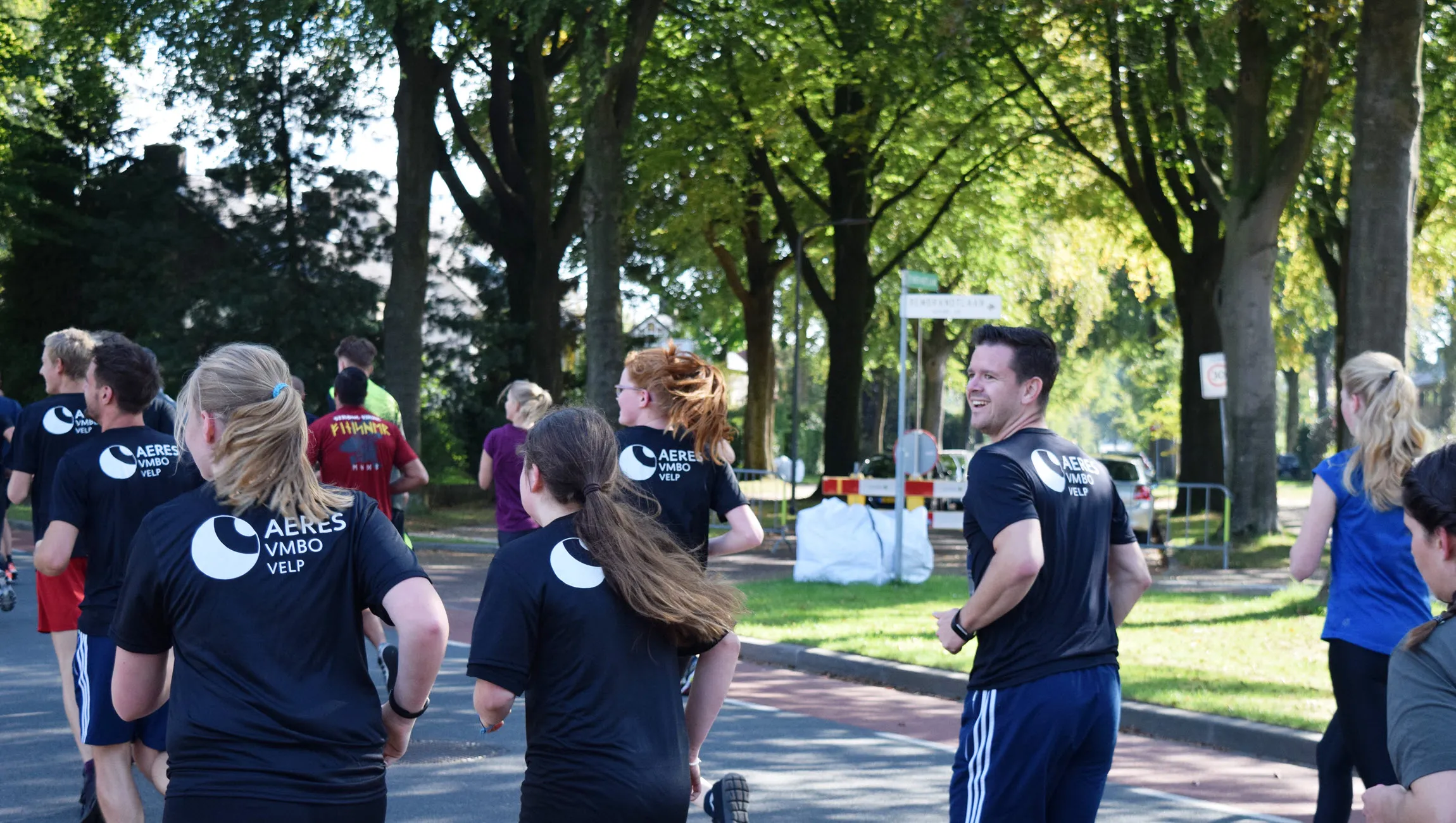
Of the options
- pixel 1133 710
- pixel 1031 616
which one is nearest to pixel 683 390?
pixel 1031 616

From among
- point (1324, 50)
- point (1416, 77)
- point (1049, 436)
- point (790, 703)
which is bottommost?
point (790, 703)

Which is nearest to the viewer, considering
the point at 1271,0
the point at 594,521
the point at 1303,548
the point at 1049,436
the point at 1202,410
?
the point at 594,521

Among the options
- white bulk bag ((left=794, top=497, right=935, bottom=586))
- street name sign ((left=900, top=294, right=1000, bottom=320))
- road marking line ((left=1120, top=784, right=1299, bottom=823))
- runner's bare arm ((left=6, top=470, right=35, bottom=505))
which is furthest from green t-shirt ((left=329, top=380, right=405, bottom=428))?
white bulk bag ((left=794, top=497, right=935, bottom=586))

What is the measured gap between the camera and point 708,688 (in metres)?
3.77

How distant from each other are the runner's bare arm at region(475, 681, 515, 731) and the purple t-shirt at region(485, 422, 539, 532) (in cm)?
573

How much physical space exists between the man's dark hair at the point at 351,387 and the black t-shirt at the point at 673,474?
3.46 meters

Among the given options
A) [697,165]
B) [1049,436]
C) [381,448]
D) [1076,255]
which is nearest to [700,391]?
[1049,436]

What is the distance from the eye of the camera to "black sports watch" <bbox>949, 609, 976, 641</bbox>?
13.0ft

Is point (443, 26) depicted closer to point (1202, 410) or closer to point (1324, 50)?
point (1324, 50)

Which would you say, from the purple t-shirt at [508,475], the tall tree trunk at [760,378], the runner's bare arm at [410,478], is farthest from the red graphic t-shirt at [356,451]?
the tall tree trunk at [760,378]

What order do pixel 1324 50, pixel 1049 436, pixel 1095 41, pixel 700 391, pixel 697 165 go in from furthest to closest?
pixel 697 165 → pixel 1095 41 → pixel 1324 50 → pixel 700 391 → pixel 1049 436

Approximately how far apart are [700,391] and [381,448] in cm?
373

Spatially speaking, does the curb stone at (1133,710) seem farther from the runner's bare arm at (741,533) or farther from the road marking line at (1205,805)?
the runner's bare arm at (741,533)

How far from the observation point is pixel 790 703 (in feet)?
31.1
